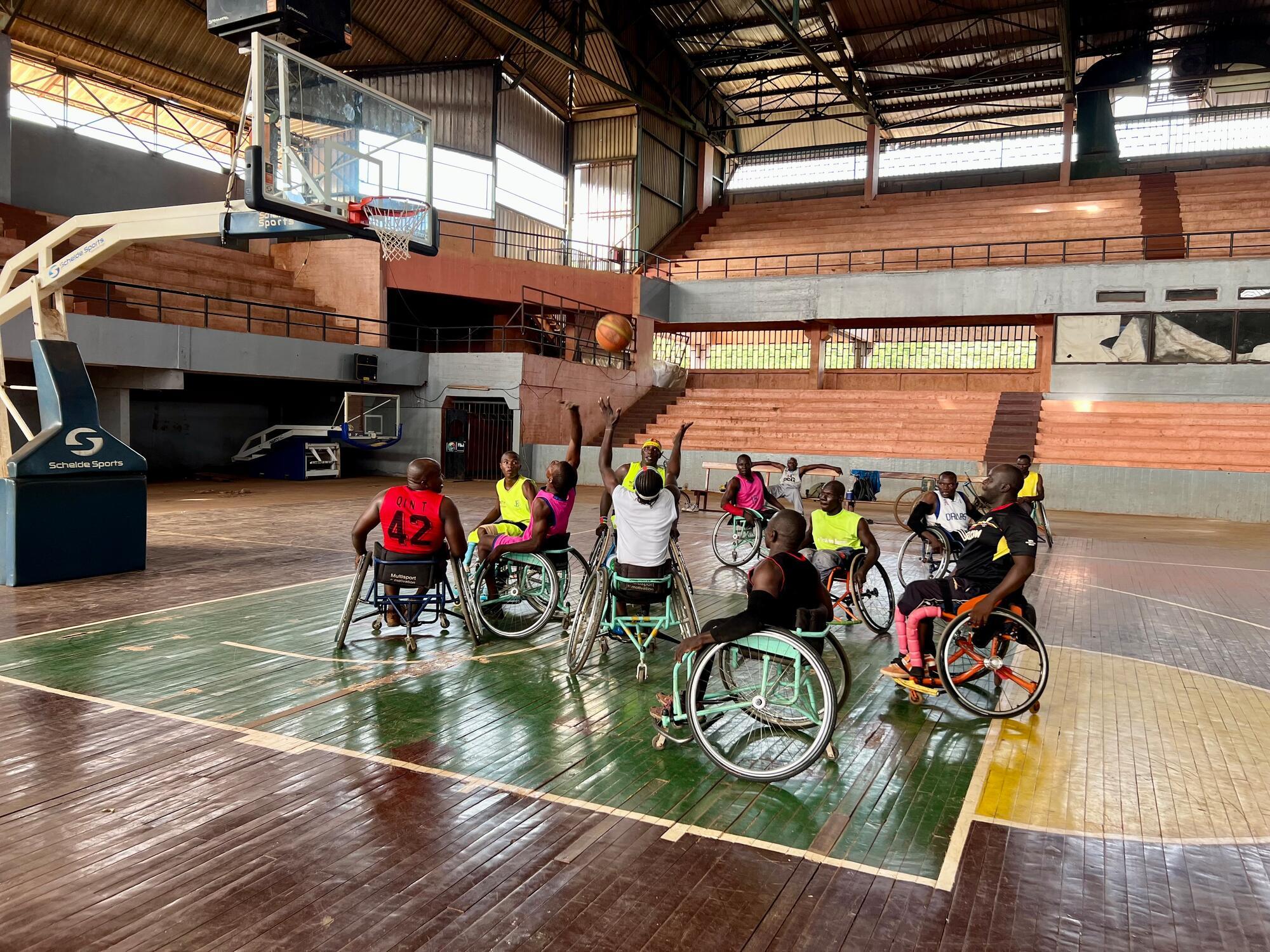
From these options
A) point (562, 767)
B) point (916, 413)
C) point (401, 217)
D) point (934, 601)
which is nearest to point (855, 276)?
point (916, 413)

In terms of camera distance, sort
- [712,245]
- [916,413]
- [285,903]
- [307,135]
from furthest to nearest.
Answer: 1. [712,245]
2. [916,413]
3. [307,135]
4. [285,903]

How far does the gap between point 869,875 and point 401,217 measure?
8.07m

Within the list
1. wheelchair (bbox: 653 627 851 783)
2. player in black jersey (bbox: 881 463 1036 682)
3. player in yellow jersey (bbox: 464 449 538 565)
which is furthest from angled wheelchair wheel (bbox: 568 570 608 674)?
player in black jersey (bbox: 881 463 1036 682)

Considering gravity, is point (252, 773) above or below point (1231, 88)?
below

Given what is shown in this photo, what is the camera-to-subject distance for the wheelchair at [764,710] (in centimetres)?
426

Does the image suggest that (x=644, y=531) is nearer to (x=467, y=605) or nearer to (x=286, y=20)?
(x=467, y=605)

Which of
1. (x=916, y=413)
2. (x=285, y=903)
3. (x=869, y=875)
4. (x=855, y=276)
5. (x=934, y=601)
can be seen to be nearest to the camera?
(x=285, y=903)

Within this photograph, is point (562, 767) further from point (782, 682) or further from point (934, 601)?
point (934, 601)

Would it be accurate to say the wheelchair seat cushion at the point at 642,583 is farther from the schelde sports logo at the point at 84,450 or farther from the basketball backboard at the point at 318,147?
A: the schelde sports logo at the point at 84,450

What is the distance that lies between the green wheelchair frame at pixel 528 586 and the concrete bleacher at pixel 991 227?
2181 cm

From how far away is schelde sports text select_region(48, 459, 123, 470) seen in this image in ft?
28.1

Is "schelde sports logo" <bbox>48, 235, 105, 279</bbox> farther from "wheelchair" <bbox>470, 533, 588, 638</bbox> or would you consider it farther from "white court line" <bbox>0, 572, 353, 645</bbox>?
"wheelchair" <bbox>470, 533, 588, 638</bbox>

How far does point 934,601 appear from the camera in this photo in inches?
215

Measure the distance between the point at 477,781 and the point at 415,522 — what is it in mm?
2620
